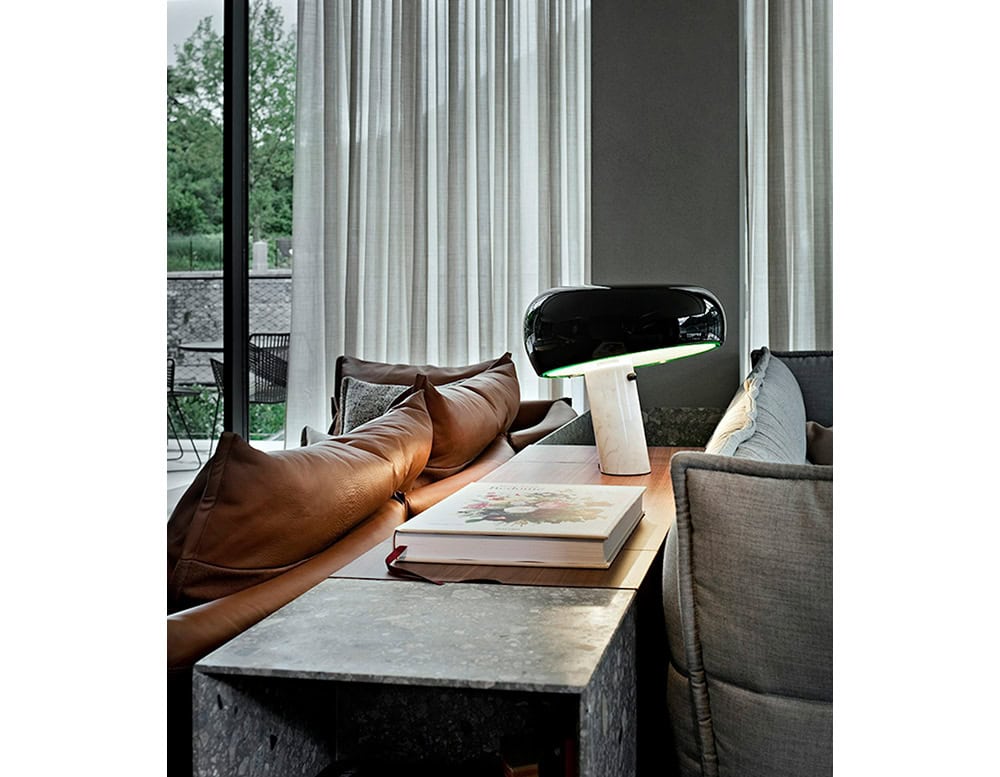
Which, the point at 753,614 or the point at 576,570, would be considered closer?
the point at 753,614

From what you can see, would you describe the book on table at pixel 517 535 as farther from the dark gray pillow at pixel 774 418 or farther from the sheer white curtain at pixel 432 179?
the sheer white curtain at pixel 432 179

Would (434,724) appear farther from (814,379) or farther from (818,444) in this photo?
(814,379)

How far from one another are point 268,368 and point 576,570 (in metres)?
4.16

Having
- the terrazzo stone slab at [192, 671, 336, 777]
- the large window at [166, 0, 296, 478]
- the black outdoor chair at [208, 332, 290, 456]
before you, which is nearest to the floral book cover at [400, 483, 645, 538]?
the terrazzo stone slab at [192, 671, 336, 777]

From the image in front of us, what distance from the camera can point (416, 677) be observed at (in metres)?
0.83

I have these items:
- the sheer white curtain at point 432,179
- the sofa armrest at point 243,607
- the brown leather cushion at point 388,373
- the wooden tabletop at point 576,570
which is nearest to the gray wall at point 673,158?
the brown leather cushion at point 388,373

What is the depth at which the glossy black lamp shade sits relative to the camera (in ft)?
4.74

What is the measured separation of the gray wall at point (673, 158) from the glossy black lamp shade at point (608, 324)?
1.64 m

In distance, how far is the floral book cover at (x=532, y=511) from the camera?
1229 millimetres

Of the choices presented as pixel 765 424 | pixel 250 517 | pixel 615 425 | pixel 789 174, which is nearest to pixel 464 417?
pixel 615 425
